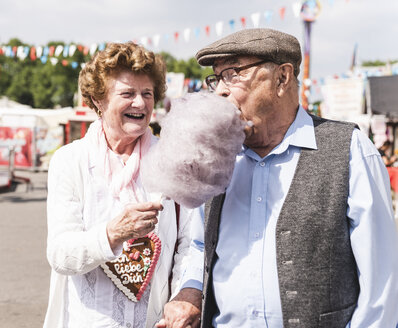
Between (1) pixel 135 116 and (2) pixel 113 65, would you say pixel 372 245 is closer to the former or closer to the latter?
(1) pixel 135 116

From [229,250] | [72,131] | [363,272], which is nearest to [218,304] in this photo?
[229,250]

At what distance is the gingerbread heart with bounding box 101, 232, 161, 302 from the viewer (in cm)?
241

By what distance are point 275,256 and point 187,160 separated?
482 millimetres

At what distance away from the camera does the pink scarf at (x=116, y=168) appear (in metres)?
2.48

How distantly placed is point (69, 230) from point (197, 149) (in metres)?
0.82

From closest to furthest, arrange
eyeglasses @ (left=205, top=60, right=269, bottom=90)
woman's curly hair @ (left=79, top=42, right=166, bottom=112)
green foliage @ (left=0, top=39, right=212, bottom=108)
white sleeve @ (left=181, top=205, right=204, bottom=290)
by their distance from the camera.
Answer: eyeglasses @ (left=205, top=60, right=269, bottom=90)
white sleeve @ (left=181, top=205, right=204, bottom=290)
woman's curly hair @ (left=79, top=42, right=166, bottom=112)
green foliage @ (left=0, top=39, right=212, bottom=108)

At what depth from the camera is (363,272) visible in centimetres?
179

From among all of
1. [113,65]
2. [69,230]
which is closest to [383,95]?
[113,65]

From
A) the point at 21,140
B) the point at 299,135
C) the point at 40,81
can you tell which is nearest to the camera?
the point at 299,135

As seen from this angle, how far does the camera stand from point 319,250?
5.91 feet

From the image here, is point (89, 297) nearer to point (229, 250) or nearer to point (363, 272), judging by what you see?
point (229, 250)

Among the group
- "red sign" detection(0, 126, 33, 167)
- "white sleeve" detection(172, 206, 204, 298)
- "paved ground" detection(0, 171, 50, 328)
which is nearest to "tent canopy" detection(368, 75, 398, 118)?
"paved ground" detection(0, 171, 50, 328)

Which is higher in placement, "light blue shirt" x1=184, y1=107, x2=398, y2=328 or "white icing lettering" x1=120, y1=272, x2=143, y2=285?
"light blue shirt" x1=184, y1=107, x2=398, y2=328

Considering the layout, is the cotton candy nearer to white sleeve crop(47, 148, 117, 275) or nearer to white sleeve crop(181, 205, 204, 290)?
white sleeve crop(181, 205, 204, 290)
